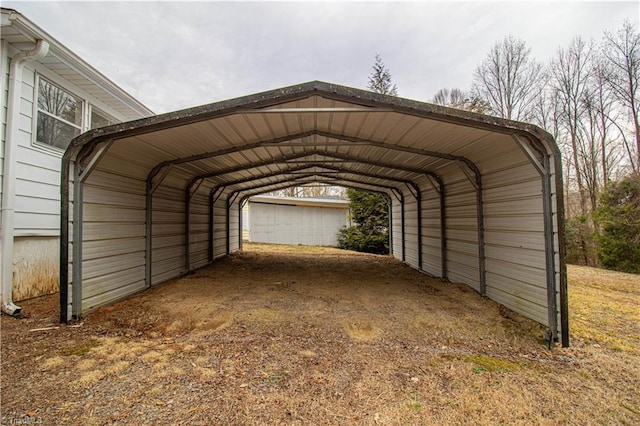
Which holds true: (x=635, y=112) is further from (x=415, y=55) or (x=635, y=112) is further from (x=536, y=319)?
(x=536, y=319)

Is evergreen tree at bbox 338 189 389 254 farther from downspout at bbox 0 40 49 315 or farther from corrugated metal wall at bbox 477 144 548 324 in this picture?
downspout at bbox 0 40 49 315

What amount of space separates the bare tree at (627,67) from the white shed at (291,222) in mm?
12731

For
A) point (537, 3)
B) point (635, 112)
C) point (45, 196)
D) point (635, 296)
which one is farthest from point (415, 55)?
point (45, 196)

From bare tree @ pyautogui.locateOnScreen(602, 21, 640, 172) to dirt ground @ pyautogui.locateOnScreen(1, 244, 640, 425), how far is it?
11.2 m

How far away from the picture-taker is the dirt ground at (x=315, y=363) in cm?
213

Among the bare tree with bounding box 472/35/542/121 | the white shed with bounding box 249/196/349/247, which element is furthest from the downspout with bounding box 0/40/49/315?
the bare tree with bounding box 472/35/542/121

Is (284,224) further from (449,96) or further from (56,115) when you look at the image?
(449,96)

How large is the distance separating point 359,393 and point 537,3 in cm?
1148

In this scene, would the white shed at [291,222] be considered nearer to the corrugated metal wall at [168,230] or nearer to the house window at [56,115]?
the corrugated metal wall at [168,230]

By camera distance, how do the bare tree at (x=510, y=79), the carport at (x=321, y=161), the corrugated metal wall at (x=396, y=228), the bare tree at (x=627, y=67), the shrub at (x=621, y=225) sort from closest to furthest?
1. the carport at (x=321, y=161)
2. the shrub at (x=621, y=225)
3. the corrugated metal wall at (x=396, y=228)
4. the bare tree at (x=627, y=67)
5. the bare tree at (x=510, y=79)

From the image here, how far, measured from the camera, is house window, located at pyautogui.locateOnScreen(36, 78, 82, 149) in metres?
4.85

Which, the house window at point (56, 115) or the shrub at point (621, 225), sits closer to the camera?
the house window at point (56, 115)

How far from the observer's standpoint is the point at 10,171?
4.12 meters

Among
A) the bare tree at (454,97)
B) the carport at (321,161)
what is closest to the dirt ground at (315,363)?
the carport at (321,161)
